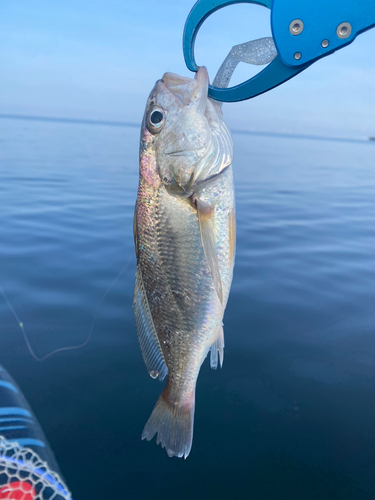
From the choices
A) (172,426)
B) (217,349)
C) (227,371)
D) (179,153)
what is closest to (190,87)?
(179,153)

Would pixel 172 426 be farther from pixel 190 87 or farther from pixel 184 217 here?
pixel 190 87

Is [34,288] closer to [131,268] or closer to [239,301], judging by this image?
[131,268]

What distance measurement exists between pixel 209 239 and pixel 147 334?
851 millimetres

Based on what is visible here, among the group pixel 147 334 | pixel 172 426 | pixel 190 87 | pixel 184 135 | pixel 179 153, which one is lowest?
pixel 172 426

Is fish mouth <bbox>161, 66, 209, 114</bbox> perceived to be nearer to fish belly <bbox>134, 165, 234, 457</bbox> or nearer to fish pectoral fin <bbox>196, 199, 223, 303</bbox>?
fish belly <bbox>134, 165, 234, 457</bbox>

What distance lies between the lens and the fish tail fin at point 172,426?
234 centimetres

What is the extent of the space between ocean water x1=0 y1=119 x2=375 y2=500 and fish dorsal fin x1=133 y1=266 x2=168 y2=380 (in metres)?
1.36

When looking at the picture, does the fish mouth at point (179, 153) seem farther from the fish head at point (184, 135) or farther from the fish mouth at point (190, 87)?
the fish mouth at point (190, 87)

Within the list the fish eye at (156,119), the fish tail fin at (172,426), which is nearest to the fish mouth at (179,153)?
the fish eye at (156,119)

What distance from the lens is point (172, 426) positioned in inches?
93.4

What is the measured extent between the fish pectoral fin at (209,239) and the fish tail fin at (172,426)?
926 millimetres

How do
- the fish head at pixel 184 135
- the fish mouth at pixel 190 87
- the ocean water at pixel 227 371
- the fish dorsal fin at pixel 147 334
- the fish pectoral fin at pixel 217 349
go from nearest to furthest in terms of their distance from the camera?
the fish mouth at pixel 190 87 → the fish head at pixel 184 135 → the fish dorsal fin at pixel 147 334 → the fish pectoral fin at pixel 217 349 → the ocean water at pixel 227 371

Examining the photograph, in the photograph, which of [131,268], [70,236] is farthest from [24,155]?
[131,268]

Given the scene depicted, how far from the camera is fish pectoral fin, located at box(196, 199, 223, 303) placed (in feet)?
6.39
